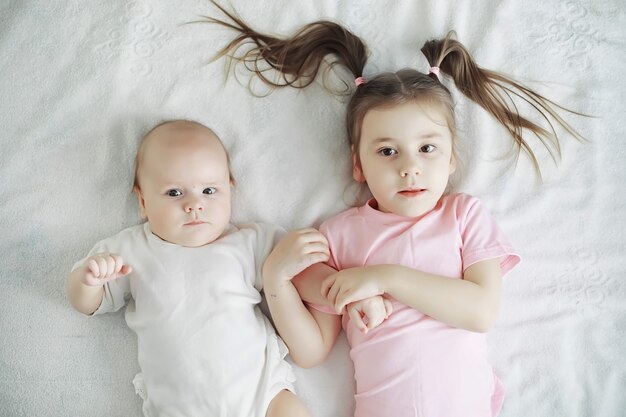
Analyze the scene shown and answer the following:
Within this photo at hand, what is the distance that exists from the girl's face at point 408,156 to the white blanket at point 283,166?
18 cm

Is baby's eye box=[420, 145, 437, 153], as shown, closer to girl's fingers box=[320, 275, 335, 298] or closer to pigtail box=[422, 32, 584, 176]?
pigtail box=[422, 32, 584, 176]

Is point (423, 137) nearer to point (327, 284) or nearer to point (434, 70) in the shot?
point (434, 70)

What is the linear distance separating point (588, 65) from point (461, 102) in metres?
0.38

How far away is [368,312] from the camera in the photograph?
140cm

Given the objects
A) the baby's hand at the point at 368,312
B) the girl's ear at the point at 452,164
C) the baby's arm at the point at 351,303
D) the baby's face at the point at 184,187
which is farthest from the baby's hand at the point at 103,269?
the girl's ear at the point at 452,164

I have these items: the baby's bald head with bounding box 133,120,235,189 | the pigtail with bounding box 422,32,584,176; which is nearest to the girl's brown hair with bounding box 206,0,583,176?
the pigtail with bounding box 422,32,584,176

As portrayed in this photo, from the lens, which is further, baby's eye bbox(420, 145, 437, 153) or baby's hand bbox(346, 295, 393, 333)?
baby's eye bbox(420, 145, 437, 153)

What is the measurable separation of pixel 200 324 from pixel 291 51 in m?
0.75

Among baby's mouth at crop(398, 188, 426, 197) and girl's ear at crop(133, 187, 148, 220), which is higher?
baby's mouth at crop(398, 188, 426, 197)

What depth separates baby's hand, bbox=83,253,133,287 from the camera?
4.58 ft

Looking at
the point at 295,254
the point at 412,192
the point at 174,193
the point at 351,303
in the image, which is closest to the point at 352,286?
the point at 351,303

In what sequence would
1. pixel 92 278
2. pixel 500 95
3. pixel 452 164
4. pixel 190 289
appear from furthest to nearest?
pixel 500 95
pixel 452 164
pixel 190 289
pixel 92 278

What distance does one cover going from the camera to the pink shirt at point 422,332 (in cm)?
143

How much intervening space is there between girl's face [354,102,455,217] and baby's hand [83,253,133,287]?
0.62 meters
